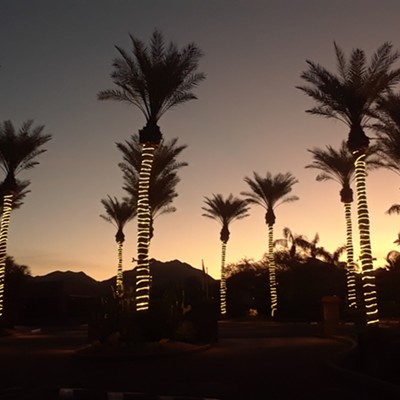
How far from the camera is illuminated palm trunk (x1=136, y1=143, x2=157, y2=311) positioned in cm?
2177

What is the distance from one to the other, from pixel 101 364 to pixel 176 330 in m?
4.92

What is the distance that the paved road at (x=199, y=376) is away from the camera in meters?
10.1

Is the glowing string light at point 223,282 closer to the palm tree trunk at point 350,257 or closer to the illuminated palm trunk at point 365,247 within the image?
the palm tree trunk at point 350,257

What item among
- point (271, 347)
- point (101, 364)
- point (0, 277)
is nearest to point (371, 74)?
point (271, 347)

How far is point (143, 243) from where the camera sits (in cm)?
2291

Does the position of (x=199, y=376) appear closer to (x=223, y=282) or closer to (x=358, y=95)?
(x=358, y=95)

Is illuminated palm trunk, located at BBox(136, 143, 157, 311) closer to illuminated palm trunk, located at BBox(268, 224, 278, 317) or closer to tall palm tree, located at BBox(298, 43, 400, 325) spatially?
tall palm tree, located at BBox(298, 43, 400, 325)

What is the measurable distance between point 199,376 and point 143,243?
1086 centimetres

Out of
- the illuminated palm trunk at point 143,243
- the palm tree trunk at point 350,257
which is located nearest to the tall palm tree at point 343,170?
the palm tree trunk at point 350,257

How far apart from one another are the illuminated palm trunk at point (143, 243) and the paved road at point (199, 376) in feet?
13.1

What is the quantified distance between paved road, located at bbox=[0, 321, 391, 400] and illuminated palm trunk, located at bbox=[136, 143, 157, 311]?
3999mm

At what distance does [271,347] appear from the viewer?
65.1 feet

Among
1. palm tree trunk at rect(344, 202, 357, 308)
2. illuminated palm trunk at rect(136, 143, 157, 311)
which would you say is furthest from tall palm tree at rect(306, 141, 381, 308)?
illuminated palm trunk at rect(136, 143, 157, 311)

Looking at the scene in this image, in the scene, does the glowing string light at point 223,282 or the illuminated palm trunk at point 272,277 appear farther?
the glowing string light at point 223,282
